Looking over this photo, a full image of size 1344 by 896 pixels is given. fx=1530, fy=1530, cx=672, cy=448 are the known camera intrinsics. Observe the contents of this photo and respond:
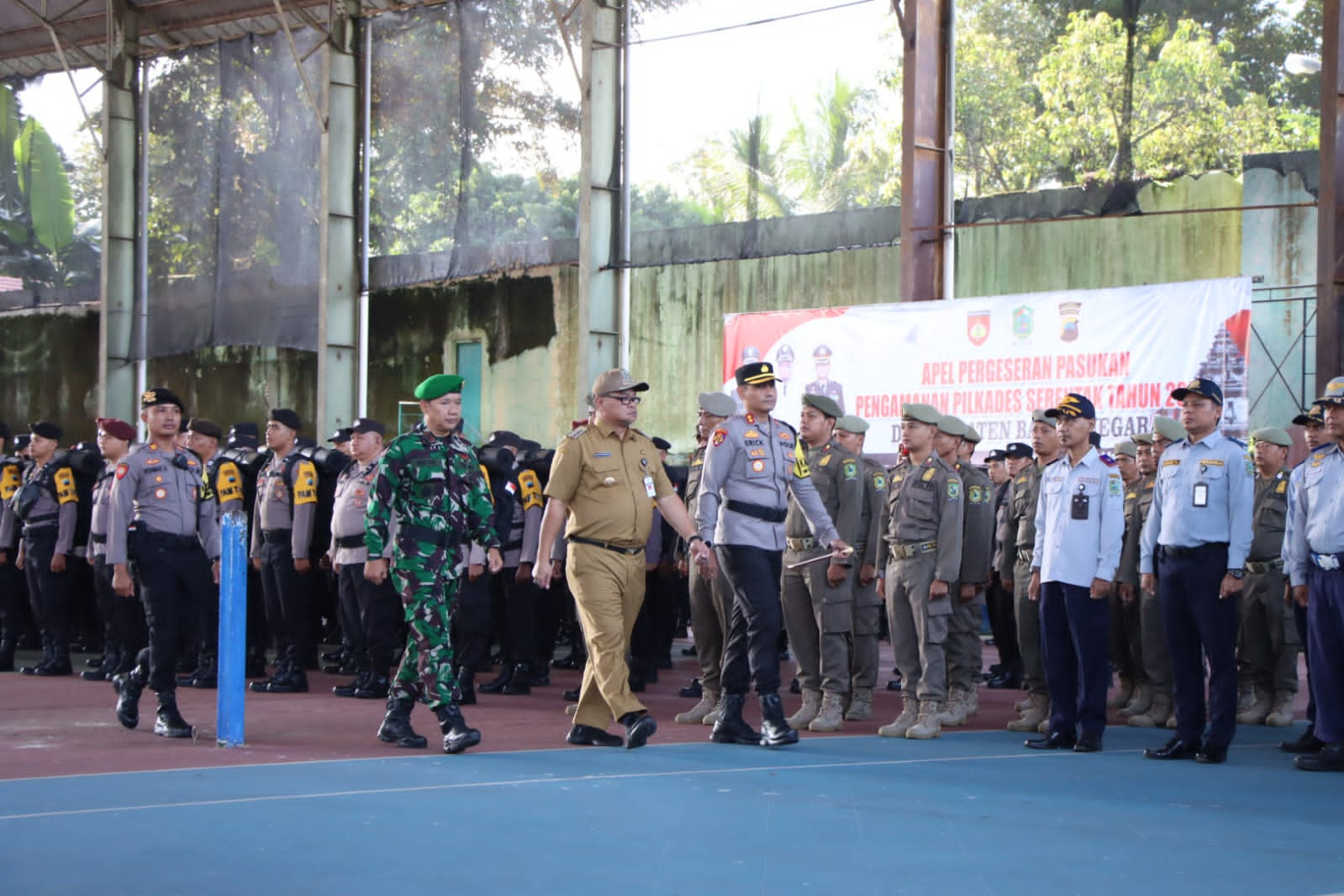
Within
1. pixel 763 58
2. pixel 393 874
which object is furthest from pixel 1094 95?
pixel 393 874

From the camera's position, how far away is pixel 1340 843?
532cm

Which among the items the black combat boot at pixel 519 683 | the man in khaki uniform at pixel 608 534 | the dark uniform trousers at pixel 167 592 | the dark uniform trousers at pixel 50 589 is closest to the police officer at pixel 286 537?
Answer: the black combat boot at pixel 519 683

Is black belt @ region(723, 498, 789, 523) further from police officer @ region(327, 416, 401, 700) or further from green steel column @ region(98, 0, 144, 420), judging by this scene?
green steel column @ region(98, 0, 144, 420)

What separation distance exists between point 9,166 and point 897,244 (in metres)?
14.3

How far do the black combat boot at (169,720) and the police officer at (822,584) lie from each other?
3.17 meters

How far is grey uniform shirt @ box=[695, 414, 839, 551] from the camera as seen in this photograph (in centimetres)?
746

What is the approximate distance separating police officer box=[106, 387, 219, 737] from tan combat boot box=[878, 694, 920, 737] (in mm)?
3536

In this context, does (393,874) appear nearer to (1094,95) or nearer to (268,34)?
(1094,95)

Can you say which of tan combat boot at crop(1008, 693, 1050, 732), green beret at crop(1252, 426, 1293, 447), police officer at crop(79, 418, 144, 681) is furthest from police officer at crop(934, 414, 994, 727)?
police officer at crop(79, 418, 144, 681)

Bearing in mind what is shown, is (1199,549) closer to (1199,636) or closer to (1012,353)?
(1199,636)

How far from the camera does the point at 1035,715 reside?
8312mm

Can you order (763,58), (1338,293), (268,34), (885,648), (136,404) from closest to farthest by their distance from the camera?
(1338,293) < (885,648) < (763,58) < (268,34) < (136,404)

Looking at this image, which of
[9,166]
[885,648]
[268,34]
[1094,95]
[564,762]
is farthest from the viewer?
[9,166]

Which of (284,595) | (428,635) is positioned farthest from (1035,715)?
(284,595)
